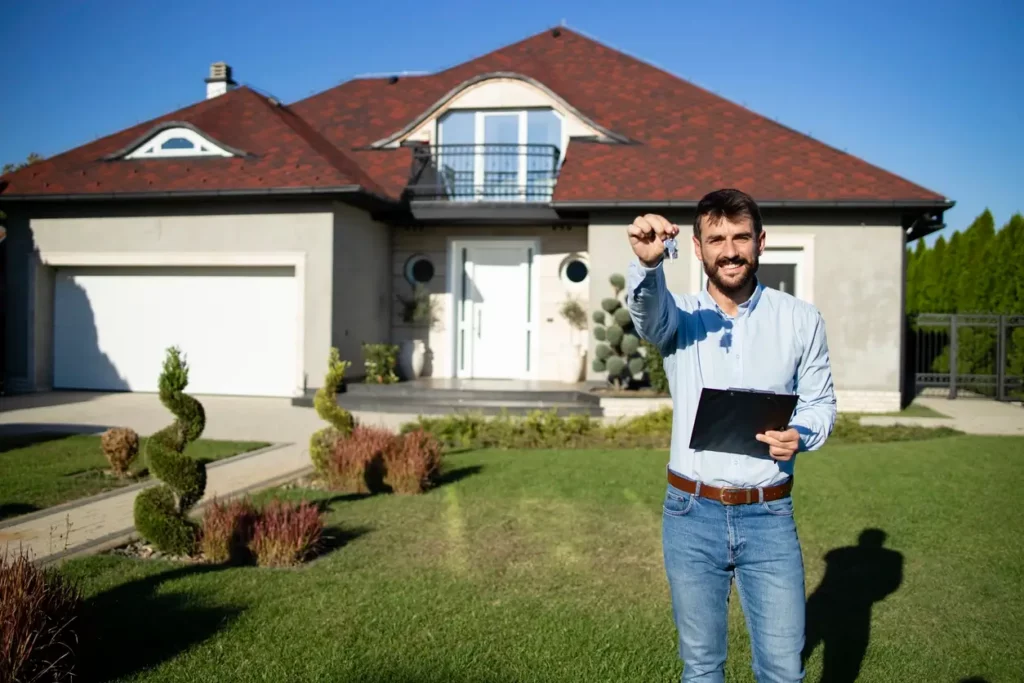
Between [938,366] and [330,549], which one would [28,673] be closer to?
[330,549]

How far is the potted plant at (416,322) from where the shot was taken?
58.3 ft

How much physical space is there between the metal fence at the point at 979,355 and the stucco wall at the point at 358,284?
36.2ft

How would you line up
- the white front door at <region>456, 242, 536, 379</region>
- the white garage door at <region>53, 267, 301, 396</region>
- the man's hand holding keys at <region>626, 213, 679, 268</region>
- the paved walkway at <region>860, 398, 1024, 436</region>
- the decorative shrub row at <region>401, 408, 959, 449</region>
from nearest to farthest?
the man's hand holding keys at <region>626, 213, 679, 268</region> < the decorative shrub row at <region>401, 408, 959, 449</region> < the paved walkway at <region>860, 398, 1024, 436</region> < the white garage door at <region>53, 267, 301, 396</region> < the white front door at <region>456, 242, 536, 379</region>

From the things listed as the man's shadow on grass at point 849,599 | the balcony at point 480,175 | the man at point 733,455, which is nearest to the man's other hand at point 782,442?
the man at point 733,455

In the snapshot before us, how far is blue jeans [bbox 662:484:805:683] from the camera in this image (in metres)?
2.88

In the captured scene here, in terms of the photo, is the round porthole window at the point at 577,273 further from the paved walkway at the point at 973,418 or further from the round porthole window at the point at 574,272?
the paved walkway at the point at 973,418

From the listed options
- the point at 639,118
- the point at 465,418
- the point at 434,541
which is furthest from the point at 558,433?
the point at 639,118

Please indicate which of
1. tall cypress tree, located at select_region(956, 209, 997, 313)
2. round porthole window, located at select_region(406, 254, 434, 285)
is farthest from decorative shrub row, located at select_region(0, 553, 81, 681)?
tall cypress tree, located at select_region(956, 209, 997, 313)

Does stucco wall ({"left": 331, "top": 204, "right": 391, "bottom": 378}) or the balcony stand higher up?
the balcony

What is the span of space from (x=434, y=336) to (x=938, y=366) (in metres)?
11.9

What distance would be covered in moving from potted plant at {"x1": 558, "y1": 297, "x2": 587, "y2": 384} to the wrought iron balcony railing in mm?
2242

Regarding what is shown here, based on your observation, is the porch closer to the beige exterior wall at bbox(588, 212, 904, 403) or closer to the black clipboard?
the beige exterior wall at bbox(588, 212, 904, 403)

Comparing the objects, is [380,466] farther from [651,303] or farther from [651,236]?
[651,236]

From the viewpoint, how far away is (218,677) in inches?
156
